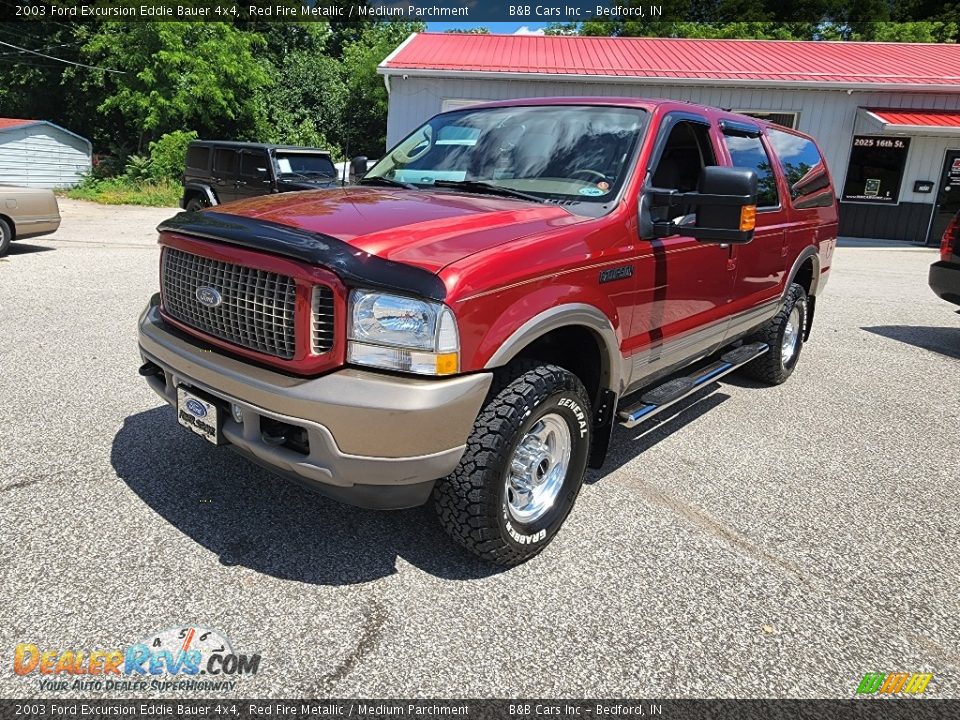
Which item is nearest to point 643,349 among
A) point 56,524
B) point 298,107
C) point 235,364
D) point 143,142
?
point 235,364

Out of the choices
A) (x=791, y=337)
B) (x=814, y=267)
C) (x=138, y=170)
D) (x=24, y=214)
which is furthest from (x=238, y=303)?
(x=138, y=170)

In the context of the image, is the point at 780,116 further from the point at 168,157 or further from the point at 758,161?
the point at 168,157

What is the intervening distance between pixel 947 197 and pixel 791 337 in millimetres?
A: 15684

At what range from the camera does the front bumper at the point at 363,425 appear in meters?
2.33

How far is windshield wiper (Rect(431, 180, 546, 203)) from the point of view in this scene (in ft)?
11.0

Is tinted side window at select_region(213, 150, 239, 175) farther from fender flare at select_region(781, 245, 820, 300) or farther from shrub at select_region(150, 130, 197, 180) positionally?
shrub at select_region(150, 130, 197, 180)

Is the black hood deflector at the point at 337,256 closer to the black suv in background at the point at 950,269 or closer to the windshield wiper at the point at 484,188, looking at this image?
the windshield wiper at the point at 484,188

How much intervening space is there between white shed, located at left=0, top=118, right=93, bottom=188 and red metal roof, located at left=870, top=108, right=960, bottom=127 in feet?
84.8

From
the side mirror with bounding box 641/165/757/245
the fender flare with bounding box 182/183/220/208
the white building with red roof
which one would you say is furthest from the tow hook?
the white building with red roof

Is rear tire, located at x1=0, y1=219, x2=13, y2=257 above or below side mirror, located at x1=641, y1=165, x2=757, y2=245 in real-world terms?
below

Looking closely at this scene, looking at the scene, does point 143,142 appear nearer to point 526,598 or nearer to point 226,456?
point 226,456

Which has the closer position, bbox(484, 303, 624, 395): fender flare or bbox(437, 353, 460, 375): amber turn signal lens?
bbox(437, 353, 460, 375): amber turn signal lens

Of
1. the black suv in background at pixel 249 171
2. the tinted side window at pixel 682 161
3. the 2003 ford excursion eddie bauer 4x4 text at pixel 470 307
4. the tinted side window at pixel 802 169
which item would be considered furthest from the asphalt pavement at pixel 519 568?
the black suv in background at pixel 249 171

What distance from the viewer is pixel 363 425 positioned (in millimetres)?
2334
